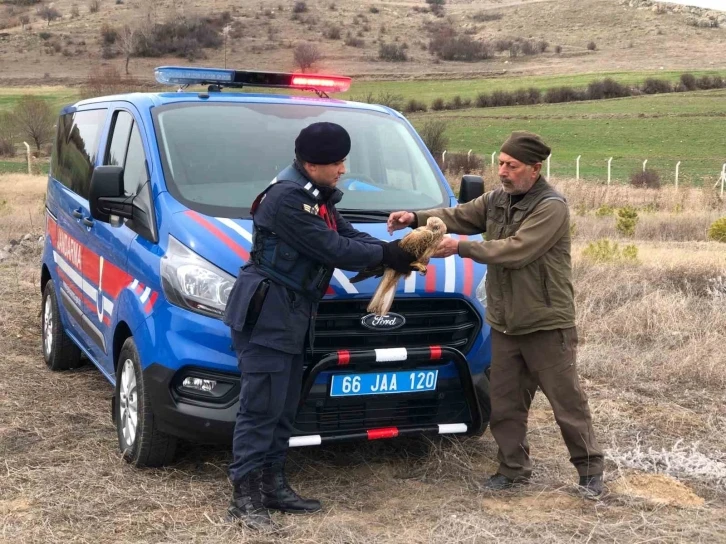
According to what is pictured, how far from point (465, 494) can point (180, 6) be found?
11402cm

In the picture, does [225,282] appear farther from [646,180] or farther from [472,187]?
[646,180]

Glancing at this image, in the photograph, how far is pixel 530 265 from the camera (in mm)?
3922

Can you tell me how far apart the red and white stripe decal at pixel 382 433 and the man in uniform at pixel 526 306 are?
→ 1.73 ft

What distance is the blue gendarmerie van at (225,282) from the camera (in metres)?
3.82

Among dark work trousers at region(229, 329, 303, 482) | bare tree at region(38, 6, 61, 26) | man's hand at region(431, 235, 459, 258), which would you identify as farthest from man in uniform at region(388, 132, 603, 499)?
bare tree at region(38, 6, 61, 26)

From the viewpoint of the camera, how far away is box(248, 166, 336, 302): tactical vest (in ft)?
11.5

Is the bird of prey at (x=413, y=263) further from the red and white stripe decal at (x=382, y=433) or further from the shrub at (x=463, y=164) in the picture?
the shrub at (x=463, y=164)

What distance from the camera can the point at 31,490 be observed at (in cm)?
404

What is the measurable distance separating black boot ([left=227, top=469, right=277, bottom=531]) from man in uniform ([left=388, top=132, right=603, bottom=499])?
1155mm

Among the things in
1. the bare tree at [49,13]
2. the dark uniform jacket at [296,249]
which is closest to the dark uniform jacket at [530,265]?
the dark uniform jacket at [296,249]

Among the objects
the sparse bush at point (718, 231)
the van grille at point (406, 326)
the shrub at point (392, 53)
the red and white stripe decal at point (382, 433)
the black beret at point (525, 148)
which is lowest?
the sparse bush at point (718, 231)

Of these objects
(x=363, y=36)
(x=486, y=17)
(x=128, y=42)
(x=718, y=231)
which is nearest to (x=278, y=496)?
(x=718, y=231)

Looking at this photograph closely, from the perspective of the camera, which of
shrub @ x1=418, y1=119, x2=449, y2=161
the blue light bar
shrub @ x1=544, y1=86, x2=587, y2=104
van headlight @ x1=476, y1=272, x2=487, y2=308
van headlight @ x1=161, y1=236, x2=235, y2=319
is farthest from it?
shrub @ x1=544, y1=86, x2=587, y2=104

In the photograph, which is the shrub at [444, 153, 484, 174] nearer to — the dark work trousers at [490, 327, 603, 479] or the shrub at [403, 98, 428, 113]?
the shrub at [403, 98, 428, 113]
